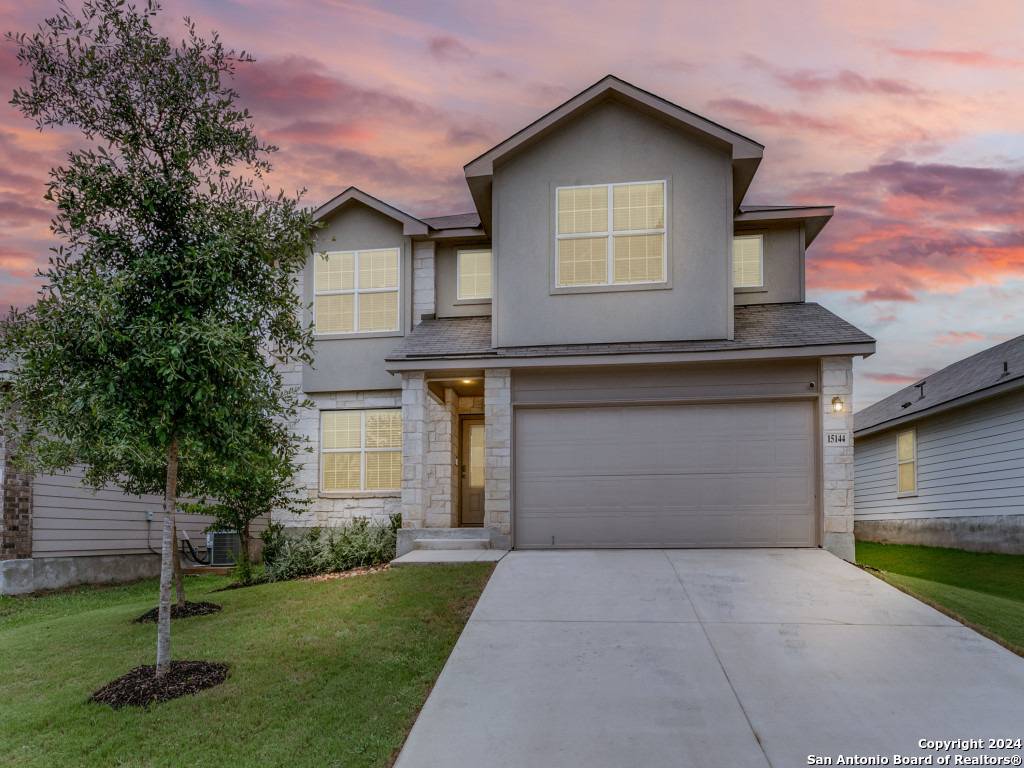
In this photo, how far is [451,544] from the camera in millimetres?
12125

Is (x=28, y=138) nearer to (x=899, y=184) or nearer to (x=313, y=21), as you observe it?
(x=313, y=21)

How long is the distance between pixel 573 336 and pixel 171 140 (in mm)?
7319

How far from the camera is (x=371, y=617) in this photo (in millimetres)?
8508

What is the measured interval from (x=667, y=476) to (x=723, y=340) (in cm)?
248

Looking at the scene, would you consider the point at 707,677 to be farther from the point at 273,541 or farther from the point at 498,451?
the point at 273,541

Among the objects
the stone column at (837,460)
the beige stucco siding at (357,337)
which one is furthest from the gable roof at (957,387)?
the beige stucco siding at (357,337)

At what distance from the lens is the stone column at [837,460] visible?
37.4ft

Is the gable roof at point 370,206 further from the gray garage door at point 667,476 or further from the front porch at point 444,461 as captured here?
the gray garage door at point 667,476

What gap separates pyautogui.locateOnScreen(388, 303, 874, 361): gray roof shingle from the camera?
→ 465 inches

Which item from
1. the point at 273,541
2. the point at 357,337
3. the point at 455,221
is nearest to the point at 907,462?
the point at 455,221

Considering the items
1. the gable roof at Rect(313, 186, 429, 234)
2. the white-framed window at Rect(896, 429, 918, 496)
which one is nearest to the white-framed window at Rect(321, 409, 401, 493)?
the gable roof at Rect(313, 186, 429, 234)

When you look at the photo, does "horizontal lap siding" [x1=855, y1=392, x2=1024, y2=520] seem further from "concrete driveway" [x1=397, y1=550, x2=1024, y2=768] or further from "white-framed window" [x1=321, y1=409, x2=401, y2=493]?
"white-framed window" [x1=321, y1=409, x2=401, y2=493]

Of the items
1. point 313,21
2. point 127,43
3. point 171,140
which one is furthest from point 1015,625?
point 313,21

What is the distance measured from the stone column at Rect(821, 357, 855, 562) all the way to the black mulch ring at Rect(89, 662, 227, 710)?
8.96 m
